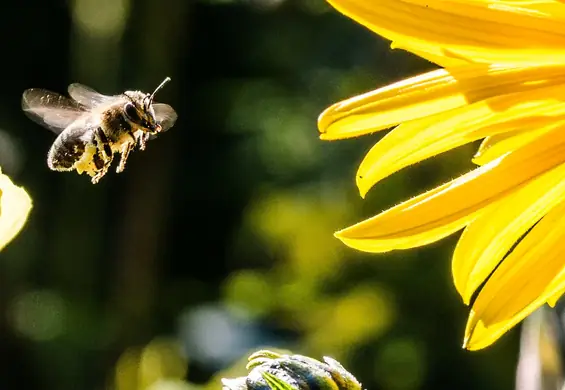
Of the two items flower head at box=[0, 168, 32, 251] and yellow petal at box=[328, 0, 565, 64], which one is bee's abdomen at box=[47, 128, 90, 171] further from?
yellow petal at box=[328, 0, 565, 64]

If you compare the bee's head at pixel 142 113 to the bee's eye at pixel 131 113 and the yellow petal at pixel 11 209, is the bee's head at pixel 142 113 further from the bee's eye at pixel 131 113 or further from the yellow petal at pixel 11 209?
the yellow petal at pixel 11 209

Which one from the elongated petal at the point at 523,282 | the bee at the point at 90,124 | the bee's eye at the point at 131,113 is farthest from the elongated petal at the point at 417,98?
the bee's eye at the point at 131,113

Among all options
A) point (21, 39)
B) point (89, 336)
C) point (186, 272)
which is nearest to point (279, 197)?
point (89, 336)

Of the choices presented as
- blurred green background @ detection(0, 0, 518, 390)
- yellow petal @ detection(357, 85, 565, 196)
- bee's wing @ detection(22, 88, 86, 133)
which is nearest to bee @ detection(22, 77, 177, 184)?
bee's wing @ detection(22, 88, 86, 133)

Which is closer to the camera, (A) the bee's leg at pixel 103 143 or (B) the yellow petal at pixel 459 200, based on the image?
(B) the yellow petal at pixel 459 200

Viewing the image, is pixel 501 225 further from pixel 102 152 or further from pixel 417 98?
pixel 102 152

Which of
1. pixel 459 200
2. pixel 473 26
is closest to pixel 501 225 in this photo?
pixel 459 200
